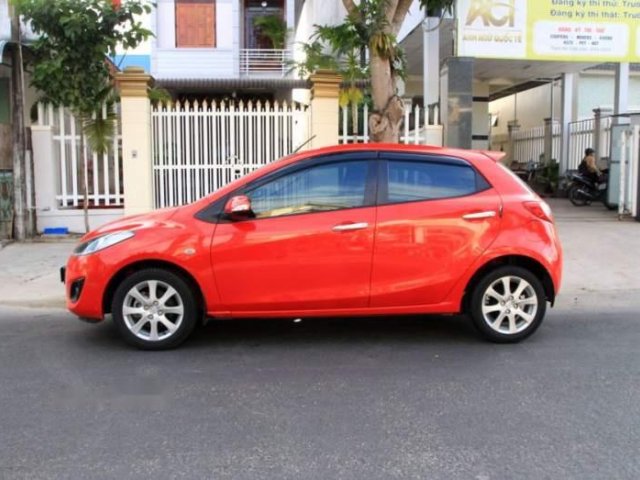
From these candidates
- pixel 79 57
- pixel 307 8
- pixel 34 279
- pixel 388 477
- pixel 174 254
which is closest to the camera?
pixel 388 477

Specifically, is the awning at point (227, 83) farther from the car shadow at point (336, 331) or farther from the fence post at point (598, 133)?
the car shadow at point (336, 331)

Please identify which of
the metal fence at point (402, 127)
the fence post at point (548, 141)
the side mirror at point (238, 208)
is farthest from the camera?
the fence post at point (548, 141)

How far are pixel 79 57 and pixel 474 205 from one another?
7.30 metres

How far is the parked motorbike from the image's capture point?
15180mm

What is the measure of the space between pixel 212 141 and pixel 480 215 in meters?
6.85

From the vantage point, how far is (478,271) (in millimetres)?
5637

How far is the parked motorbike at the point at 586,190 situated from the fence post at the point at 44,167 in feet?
36.0

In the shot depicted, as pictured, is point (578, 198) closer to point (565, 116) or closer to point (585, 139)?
point (585, 139)

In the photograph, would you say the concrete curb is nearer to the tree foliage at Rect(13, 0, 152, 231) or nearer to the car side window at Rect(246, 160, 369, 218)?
the car side window at Rect(246, 160, 369, 218)

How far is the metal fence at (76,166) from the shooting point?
1106 cm

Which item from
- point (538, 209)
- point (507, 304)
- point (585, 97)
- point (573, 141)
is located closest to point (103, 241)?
point (507, 304)

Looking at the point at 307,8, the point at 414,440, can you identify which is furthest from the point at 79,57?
the point at 307,8

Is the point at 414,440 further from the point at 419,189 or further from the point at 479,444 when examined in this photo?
the point at 419,189

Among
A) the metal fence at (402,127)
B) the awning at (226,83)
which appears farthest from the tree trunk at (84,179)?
the awning at (226,83)
